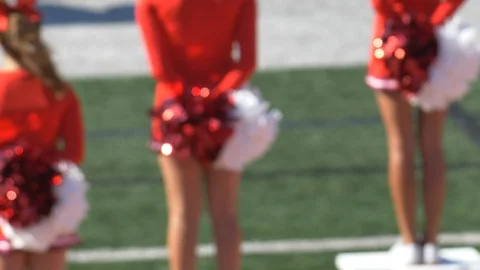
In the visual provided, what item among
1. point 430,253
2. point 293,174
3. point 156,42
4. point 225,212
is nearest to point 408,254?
point 430,253

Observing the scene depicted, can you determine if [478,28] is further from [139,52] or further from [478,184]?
[478,184]

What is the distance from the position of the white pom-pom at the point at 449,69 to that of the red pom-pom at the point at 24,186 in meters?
1.74

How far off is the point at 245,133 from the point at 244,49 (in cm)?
32

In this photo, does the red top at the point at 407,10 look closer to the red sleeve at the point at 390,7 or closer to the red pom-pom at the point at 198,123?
the red sleeve at the point at 390,7

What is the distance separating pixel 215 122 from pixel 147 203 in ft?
7.07

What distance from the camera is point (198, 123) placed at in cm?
485

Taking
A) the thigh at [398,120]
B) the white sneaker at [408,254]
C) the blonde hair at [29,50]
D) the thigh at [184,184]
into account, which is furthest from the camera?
the white sneaker at [408,254]

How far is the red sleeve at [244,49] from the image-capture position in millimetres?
4840

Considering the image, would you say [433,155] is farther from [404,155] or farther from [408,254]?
[408,254]

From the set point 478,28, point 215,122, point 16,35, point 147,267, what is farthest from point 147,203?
point 478,28

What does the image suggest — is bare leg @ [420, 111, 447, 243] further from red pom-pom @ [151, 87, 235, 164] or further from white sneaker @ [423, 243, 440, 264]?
red pom-pom @ [151, 87, 235, 164]

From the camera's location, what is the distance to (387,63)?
5.43 metres

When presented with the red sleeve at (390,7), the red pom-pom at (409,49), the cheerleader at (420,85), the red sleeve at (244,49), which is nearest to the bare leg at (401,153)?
the cheerleader at (420,85)

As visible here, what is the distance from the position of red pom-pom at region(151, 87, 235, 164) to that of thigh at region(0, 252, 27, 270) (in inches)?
28.2
